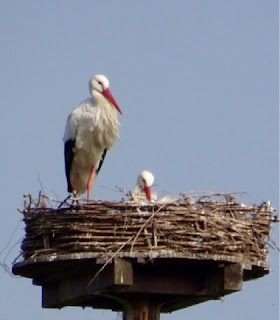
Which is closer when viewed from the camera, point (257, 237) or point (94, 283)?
point (94, 283)

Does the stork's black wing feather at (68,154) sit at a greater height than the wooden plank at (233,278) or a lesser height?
greater

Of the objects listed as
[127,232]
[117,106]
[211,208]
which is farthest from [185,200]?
[117,106]

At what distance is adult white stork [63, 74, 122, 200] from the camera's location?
9.59m

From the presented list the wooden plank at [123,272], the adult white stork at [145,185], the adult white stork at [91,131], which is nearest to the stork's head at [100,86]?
the adult white stork at [91,131]

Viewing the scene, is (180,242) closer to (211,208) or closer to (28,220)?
(211,208)

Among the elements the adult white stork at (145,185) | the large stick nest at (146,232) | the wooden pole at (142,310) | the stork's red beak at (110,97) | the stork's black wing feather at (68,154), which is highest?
the stork's red beak at (110,97)

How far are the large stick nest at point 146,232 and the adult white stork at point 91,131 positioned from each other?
259 cm

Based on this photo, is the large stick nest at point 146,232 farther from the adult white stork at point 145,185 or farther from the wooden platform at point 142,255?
the adult white stork at point 145,185

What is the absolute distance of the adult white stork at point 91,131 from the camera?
9586 millimetres

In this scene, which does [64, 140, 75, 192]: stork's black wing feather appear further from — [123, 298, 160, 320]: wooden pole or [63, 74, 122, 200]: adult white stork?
[123, 298, 160, 320]: wooden pole

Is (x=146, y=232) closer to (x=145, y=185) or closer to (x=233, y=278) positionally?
(x=233, y=278)

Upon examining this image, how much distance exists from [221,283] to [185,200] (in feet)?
2.07

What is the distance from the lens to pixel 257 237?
7.02 m

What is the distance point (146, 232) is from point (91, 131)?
3.21 metres
